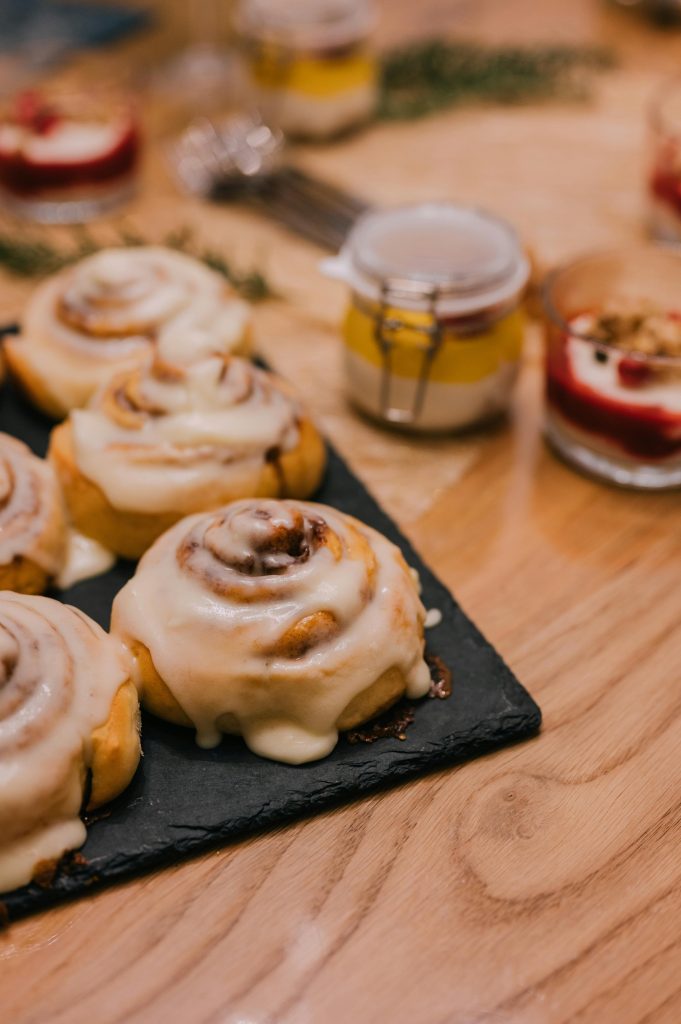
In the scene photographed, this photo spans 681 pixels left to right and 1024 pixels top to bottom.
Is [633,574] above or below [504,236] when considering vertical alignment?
below

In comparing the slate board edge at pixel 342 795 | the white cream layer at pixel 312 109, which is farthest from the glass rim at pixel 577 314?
the white cream layer at pixel 312 109

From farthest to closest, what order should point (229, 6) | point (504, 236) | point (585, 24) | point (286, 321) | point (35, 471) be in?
point (585, 24) < point (229, 6) < point (286, 321) < point (504, 236) < point (35, 471)

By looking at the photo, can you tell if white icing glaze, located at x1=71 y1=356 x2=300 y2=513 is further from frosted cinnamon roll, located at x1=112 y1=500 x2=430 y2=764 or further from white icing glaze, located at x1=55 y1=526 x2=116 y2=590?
frosted cinnamon roll, located at x1=112 y1=500 x2=430 y2=764

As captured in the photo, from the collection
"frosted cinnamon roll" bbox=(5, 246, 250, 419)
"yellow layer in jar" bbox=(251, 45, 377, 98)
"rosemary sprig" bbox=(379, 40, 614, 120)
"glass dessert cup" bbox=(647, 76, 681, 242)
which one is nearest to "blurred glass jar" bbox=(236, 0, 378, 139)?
"yellow layer in jar" bbox=(251, 45, 377, 98)

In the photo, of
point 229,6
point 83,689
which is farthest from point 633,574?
point 229,6

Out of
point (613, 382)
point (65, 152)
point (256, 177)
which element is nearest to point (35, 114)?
point (65, 152)

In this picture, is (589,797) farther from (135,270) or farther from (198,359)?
(135,270)
